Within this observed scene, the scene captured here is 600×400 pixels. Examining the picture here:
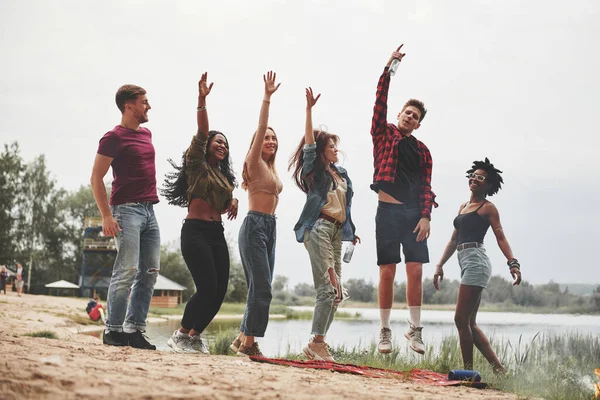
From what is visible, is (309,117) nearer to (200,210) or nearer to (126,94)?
(200,210)

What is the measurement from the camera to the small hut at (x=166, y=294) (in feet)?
104

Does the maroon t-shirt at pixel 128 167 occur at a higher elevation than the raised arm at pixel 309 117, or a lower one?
lower

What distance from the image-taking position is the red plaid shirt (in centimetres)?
617

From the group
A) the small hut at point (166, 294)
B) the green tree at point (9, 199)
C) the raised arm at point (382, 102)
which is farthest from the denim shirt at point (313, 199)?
the green tree at point (9, 199)

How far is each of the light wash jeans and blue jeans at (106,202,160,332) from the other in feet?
4.79

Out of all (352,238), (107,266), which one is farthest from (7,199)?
(352,238)

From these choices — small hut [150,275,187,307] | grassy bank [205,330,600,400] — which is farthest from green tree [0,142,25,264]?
grassy bank [205,330,600,400]

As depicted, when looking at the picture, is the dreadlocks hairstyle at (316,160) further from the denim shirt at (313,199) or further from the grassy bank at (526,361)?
the grassy bank at (526,361)

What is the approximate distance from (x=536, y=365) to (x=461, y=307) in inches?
51.2

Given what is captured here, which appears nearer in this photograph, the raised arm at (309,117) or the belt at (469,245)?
the raised arm at (309,117)

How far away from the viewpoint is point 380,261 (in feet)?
20.1

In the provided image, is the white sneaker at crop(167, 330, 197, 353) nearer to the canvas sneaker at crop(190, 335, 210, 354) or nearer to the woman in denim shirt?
the canvas sneaker at crop(190, 335, 210, 354)

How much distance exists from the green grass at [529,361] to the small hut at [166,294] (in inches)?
958

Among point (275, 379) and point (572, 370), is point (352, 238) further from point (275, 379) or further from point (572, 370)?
point (572, 370)
